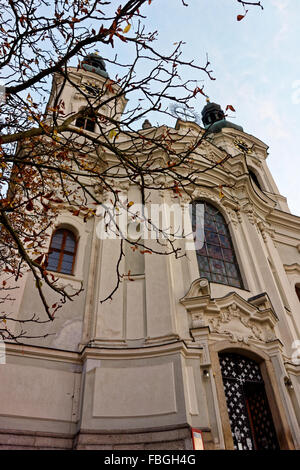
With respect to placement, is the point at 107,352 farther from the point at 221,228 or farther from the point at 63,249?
the point at 221,228

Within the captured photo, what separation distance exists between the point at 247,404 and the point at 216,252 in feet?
14.4

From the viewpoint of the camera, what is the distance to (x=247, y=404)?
834cm

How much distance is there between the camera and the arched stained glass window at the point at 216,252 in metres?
10.5

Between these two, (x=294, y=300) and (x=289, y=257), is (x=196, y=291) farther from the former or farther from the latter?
(x=289, y=257)

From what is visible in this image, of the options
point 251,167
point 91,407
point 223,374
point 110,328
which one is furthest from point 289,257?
point 91,407

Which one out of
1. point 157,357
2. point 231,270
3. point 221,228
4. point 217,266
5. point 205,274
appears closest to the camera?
point 157,357

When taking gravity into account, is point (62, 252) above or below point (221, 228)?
below

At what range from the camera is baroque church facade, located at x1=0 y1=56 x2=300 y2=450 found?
7.03m

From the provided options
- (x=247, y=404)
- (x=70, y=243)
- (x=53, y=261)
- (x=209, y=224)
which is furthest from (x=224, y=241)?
(x=53, y=261)

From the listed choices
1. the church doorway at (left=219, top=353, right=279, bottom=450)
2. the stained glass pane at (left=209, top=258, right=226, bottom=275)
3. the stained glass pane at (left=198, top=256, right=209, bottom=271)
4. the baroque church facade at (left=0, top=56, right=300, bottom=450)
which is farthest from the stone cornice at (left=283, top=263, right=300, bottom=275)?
the church doorway at (left=219, top=353, right=279, bottom=450)

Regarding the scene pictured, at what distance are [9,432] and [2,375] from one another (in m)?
1.05

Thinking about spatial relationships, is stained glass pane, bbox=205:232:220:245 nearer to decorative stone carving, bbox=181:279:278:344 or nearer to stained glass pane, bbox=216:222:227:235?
stained glass pane, bbox=216:222:227:235
